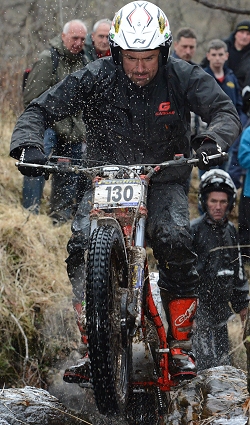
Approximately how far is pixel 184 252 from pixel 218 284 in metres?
2.18

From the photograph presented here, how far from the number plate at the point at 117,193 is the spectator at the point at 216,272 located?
2.60 m

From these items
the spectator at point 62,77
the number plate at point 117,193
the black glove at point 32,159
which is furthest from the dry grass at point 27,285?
the number plate at point 117,193

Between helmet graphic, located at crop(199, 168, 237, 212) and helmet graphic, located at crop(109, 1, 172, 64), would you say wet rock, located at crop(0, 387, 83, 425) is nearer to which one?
helmet graphic, located at crop(109, 1, 172, 64)

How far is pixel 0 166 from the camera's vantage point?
374 inches

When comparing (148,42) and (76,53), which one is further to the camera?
(76,53)

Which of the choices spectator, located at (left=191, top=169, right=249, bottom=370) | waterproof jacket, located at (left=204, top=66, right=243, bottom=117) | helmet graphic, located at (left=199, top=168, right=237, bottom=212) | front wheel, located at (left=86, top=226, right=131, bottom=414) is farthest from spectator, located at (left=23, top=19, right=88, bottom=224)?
front wheel, located at (left=86, top=226, right=131, bottom=414)

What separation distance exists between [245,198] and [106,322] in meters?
4.50

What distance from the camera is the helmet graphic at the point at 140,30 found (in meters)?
4.85

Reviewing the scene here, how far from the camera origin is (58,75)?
7707mm

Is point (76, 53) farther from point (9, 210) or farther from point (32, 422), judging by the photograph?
point (32, 422)

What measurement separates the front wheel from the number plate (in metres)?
0.30

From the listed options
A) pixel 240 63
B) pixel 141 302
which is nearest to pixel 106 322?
pixel 141 302

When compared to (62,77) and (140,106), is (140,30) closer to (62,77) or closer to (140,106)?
(140,106)

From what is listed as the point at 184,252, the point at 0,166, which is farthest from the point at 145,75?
the point at 0,166
